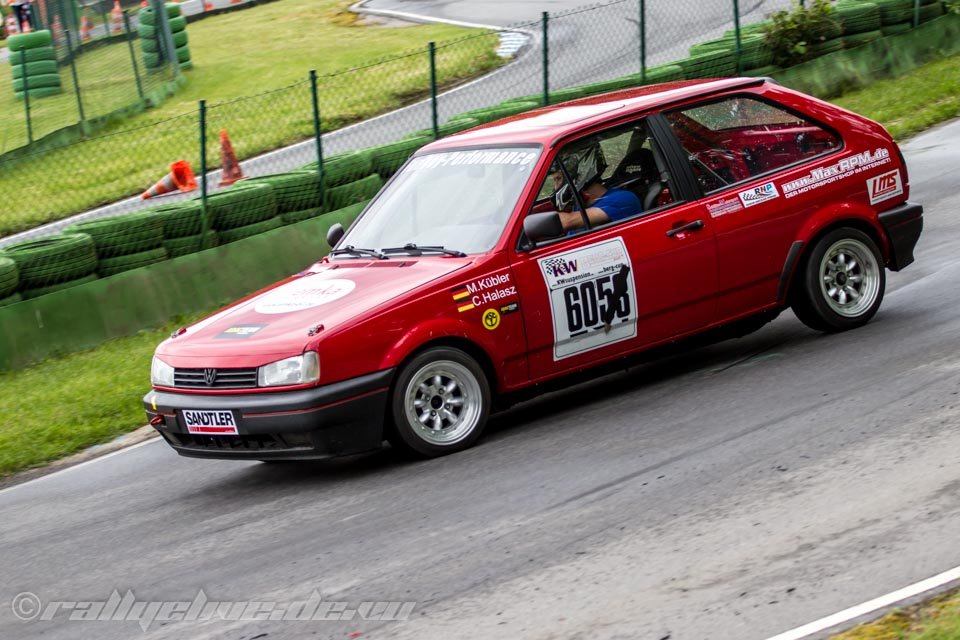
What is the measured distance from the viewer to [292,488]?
24.5ft

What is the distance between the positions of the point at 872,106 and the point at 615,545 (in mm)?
12474

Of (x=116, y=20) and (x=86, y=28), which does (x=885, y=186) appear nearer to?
(x=116, y=20)

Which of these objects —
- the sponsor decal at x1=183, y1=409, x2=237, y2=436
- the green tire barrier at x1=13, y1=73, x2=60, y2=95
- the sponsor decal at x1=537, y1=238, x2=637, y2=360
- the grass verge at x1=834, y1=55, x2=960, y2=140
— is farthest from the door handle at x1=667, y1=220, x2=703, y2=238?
the green tire barrier at x1=13, y1=73, x2=60, y2=95

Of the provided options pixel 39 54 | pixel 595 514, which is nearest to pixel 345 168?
pixel 595 514

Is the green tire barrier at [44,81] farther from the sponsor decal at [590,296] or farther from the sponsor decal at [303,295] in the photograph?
the sponsor decal at [590,296]

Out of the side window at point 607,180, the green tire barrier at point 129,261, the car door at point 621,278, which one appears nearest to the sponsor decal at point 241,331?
the car door at point 621,278

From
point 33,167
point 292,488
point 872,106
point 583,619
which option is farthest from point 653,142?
point 33,167

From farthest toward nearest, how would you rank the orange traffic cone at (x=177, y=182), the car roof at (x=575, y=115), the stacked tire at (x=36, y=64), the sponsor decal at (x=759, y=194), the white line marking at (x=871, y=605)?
1. the stacked tire at (x=36, y=64)
2. the orange traffic cone at (x=177, y=182)
3. the sponsor decal at (x=759, y=194)
4. the car roof at (x=575, y=115)
5. the white line marking at (x=871, y=605)

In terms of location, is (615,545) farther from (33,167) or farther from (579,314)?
(33,167)

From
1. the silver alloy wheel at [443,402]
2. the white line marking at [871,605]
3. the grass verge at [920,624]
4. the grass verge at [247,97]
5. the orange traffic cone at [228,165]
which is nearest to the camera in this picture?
the grass verge at [920,624]

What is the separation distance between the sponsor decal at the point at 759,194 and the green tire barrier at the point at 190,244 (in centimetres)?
629

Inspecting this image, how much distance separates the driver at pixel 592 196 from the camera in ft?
26.1

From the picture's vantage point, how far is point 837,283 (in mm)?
8805

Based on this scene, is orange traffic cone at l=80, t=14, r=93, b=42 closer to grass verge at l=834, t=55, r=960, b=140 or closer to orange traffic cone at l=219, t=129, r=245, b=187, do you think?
orange traffic cone at l=219, t=129, r=245, b=187
